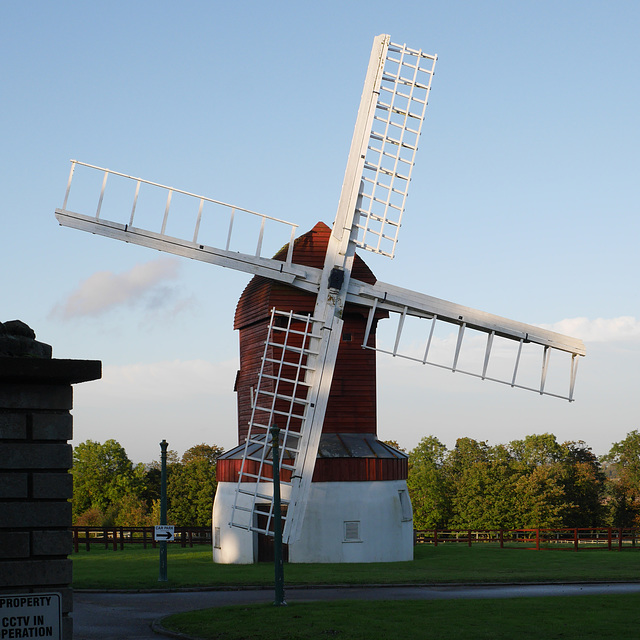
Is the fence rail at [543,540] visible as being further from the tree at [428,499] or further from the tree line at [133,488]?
the tree line at [133,488]

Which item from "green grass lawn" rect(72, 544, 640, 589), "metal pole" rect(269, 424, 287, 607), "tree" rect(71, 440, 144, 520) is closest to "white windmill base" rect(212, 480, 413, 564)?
"green grass lawn" rect(72, 544, 640, 589)

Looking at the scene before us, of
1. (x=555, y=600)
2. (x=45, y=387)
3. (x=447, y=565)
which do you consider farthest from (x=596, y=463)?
(x=45, y=387)

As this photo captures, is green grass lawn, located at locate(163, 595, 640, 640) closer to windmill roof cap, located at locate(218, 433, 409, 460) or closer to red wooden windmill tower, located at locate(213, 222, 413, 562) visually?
red wooden windmill tower, located at locate(213, 222, 413, 562)

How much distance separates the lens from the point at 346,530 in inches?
1174

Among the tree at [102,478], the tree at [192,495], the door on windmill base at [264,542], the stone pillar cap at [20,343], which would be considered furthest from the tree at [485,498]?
the stone pillar cap at [20,343]

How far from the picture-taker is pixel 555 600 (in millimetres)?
19016

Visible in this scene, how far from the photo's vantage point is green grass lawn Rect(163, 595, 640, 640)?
14945mm

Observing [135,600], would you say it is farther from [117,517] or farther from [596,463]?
[596,463]

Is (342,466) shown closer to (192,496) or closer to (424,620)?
(424,620)

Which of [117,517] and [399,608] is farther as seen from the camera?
[117,517]

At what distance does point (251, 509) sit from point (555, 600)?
11.7 m

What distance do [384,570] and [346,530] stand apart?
10.2 ft

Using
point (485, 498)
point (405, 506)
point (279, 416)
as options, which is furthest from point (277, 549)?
point (485, 498)

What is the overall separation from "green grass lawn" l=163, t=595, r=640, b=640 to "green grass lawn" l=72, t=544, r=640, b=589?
5.34 m
